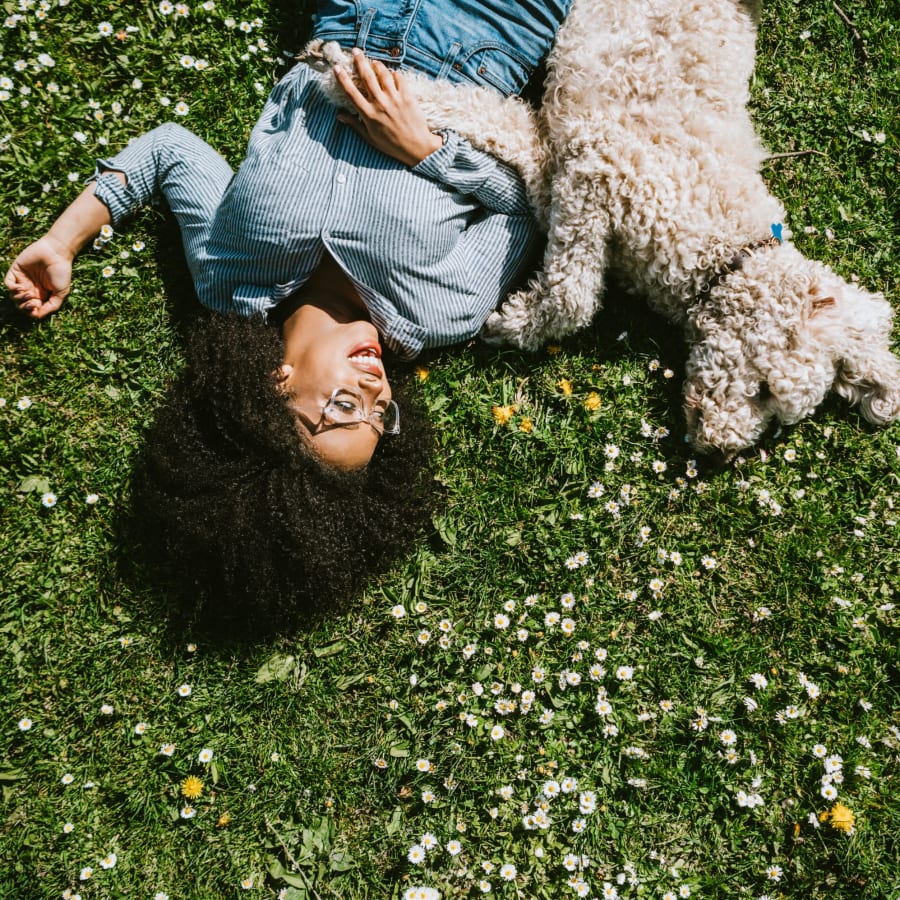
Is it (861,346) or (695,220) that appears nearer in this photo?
(695,220)

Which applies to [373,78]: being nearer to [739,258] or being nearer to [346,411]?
[346,411]

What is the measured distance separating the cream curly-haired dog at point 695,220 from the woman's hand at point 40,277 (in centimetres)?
239

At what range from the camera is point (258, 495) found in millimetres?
3160

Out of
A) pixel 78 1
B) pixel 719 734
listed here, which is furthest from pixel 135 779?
pixel 78 1

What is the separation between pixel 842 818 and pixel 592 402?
7.32ft

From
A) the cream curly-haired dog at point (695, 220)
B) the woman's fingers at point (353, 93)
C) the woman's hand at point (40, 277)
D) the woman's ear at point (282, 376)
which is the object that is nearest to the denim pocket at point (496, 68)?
the cream curly-haired dog at point (695, 220)

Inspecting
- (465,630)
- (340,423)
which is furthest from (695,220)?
(465,630)

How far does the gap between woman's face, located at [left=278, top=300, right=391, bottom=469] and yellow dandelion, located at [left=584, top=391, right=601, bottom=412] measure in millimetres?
1099

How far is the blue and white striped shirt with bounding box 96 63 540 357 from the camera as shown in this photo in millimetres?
3234

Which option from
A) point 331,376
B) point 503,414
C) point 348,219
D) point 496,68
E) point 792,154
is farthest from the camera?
point 792,154

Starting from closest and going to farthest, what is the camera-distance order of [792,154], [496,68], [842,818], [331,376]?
[331,376] < [842,818] < [496,68] < [792,154]

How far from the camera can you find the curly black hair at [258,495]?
10.2ft

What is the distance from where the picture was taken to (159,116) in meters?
3.96

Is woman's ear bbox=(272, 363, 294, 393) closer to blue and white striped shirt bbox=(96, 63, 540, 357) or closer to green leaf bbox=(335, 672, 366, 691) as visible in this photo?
blue and white striped shirt bbox=(96, 63, 540, 357)
